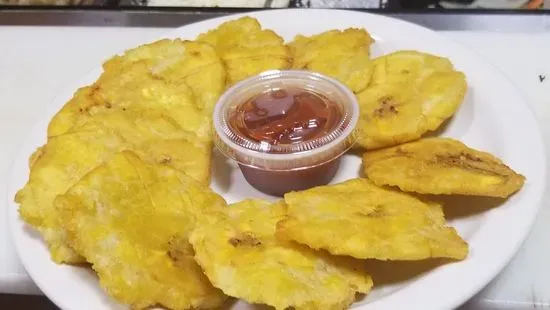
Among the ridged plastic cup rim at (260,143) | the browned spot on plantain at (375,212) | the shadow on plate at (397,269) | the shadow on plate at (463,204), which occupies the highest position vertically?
the ridged plastic cup rim at (260,143)

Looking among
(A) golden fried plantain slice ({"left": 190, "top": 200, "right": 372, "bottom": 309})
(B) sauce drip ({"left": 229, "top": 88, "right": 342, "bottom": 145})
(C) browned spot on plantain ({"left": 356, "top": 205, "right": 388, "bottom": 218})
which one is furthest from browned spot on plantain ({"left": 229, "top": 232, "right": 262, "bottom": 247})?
(B) sauce drip ({"left": 229, "top": 88, "right": 342, "bottom": 145})

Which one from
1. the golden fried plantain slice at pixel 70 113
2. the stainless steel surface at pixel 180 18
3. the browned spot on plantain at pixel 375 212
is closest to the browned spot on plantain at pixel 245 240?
the browned spot on plantain at pixel 375 212

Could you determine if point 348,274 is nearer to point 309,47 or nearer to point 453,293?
point 453,293

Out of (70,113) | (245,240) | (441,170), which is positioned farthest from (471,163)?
(70,113)

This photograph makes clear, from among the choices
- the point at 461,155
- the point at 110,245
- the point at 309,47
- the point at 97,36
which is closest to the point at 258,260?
the point at 110,245

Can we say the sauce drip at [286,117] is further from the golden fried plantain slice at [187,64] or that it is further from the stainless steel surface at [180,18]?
the stainless steel surface at [180,18]

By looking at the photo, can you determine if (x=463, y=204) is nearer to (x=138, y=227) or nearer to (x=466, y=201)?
(x=466, y=201)

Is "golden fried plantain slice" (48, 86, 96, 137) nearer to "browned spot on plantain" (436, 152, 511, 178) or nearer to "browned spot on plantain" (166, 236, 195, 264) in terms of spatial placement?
"browned spot on plantain" (166, 236, 195, 264)
